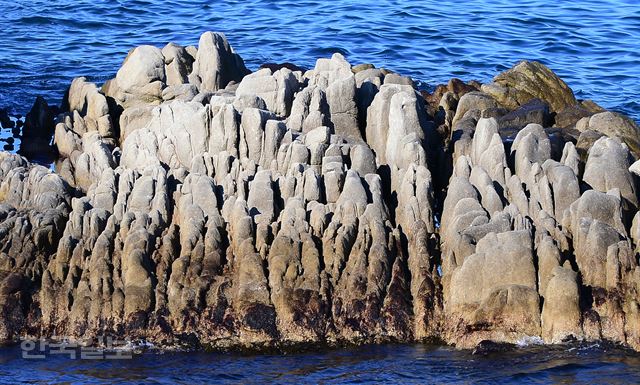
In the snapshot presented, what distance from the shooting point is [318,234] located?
19750mm

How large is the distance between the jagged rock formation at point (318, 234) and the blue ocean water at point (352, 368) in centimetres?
39

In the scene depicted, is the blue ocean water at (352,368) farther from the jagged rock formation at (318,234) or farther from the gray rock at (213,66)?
the gray rock at (213,66)

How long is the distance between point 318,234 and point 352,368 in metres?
2.80

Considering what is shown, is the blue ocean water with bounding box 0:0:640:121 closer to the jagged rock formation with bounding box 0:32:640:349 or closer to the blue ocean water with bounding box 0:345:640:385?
the jagged rock formation with bounding box 0:32:640:349

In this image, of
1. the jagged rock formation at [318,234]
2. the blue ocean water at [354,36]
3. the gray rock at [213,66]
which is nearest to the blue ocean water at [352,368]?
the jagged rock formation at [318,234]

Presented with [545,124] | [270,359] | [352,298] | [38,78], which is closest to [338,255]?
[352,298]

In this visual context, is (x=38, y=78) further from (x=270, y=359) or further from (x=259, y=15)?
(x=270, y=359)

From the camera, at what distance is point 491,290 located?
18.5m

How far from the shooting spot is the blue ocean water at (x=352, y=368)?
17.5 meters

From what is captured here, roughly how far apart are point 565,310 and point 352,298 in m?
3.48

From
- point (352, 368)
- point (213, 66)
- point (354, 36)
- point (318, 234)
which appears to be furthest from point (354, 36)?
point (352, 368)

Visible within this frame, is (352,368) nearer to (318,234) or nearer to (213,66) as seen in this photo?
(318,234)

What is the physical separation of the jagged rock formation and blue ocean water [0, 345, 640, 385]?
39 centimetres

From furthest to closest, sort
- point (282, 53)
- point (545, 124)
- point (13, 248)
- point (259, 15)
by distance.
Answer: point (259, 15) < point (282, 53) < point (545, 124) < point (13, 248)
